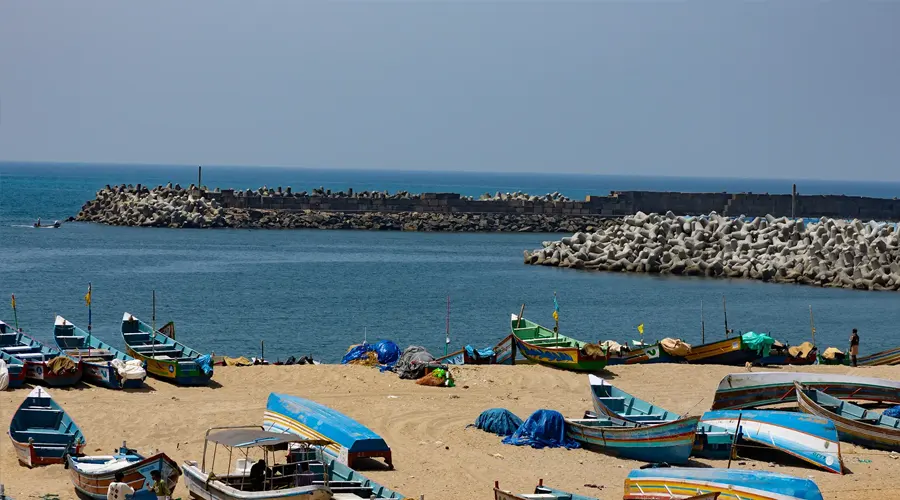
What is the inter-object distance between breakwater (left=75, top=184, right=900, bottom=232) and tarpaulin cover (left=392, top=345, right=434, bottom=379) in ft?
184

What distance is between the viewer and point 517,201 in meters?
91.9

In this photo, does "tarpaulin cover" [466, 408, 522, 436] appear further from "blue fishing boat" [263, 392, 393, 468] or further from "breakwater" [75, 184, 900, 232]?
"breakwater" [75, 184, 900, 232]

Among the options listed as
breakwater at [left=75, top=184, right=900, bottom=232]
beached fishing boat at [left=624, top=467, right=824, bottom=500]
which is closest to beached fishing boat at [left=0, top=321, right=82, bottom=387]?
beached fishing boat at [left=624, top=467, right=824, bottom=500]

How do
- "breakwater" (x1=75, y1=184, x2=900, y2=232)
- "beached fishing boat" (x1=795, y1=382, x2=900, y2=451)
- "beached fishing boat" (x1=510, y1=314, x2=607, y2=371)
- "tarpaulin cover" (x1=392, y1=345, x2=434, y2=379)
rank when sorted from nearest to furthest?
"beached fishing boat" (x1=795, y1=382, x2=900, y2=451) → "tarpaulin cover" (x1=392, y1=345, x2=434, y2=379) → "beached fishing boat" (x1=510, y1=314, x2=607, y2=371) → "breakwater" (x1=75, y1=184, x2=900, y2=232)

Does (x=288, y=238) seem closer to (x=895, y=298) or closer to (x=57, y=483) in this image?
(x=895, y=298)

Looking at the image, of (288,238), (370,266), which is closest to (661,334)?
(370,266)

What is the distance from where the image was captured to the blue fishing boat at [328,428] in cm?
1808

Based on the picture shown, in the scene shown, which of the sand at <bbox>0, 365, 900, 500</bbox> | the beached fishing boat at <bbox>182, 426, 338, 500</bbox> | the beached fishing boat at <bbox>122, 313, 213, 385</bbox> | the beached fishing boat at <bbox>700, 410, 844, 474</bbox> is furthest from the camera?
the beached fishing boat at <bbox>122, 313, 213, 385</bbox>

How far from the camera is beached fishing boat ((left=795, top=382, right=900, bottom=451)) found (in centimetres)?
2050

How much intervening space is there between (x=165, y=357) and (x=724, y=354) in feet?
43.5

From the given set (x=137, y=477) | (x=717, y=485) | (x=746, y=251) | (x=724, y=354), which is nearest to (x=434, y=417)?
(x=717, y=485)

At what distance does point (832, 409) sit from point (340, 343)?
16465mm

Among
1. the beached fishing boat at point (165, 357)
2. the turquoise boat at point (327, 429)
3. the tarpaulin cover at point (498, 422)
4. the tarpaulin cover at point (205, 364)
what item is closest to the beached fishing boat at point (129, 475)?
the turquoise boat at point (327, 429)

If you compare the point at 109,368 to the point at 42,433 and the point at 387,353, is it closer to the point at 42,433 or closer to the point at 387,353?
the point at 42,433
